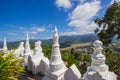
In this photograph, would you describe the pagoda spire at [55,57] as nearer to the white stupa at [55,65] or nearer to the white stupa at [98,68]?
the white stupa at [55,65]

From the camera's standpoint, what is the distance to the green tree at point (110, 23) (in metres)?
14.9

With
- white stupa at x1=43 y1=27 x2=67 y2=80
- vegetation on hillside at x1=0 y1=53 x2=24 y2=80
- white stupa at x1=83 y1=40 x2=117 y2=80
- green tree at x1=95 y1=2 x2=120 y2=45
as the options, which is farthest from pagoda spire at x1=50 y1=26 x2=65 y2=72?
green tree at x1=95 y1=2 x2=120 y2=45

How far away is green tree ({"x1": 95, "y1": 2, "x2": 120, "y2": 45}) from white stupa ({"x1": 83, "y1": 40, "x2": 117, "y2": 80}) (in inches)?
362

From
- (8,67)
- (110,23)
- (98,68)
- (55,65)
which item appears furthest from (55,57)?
(110,23)

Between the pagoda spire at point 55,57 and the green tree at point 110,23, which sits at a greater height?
the green tree at point 110,23

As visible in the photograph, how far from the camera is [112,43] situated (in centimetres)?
1678

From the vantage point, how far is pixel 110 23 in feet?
50.6

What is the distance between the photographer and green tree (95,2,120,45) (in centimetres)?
1493

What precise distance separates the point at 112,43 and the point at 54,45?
10298mm

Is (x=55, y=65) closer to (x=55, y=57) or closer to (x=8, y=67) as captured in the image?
(x=55, y=57)

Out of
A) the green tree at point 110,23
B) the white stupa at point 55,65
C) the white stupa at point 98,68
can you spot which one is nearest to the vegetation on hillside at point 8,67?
the white stupa at point 55,65

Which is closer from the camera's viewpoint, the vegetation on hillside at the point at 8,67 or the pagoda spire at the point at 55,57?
the vegetation on hillside at the point at 8,67

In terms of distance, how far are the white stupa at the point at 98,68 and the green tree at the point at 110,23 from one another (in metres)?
9.19

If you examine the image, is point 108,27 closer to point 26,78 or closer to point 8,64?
point 26,78
